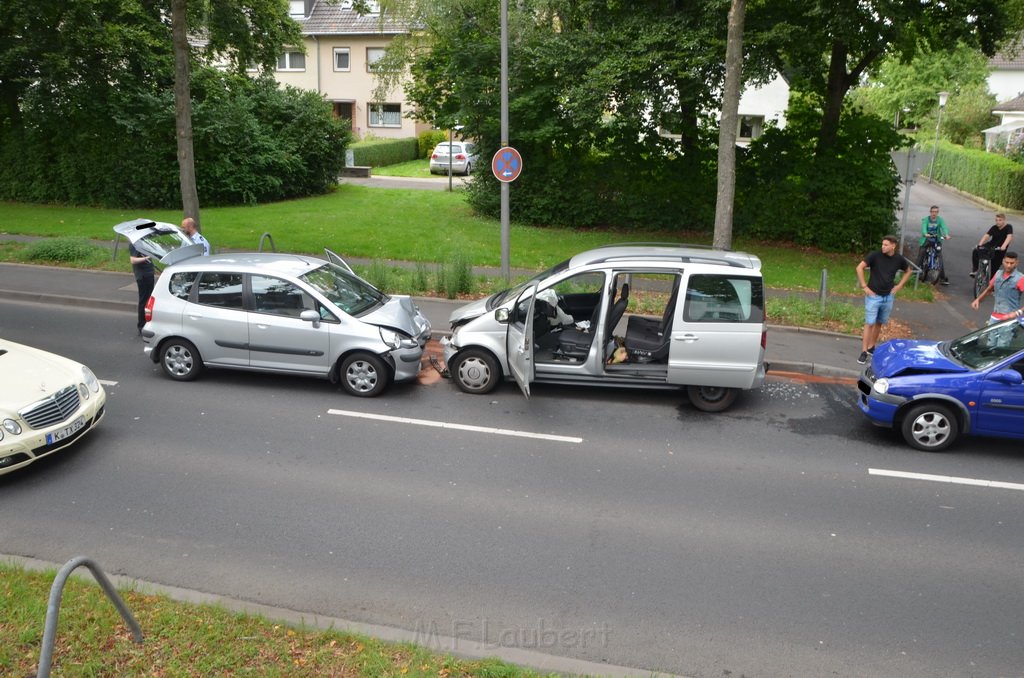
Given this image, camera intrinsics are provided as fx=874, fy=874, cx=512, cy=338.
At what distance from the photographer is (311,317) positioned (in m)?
10.3

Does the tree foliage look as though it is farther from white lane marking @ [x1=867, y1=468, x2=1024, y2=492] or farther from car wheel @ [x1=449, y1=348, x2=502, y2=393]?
white lane marking @ [x1=867, y1=468, x2=1024, y2=492]

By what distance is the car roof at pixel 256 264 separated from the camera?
35.5ft

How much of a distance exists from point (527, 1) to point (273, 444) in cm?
1800

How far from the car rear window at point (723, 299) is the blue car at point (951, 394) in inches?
60.4

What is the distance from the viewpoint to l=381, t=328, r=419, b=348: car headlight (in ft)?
34.3

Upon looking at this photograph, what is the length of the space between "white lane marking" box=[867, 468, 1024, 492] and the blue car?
700 millimetres

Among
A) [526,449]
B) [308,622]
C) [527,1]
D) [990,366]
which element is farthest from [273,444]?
[527,1]

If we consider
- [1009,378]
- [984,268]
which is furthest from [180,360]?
[984,268]

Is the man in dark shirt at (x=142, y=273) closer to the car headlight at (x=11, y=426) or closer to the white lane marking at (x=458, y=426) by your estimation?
the white lane marking at (x=458, y=426)

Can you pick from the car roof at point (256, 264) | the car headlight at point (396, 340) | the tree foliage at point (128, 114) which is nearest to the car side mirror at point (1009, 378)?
the car headlight at point (396, 340)

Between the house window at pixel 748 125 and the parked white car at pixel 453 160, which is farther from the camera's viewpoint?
the house window at pixel 748 125

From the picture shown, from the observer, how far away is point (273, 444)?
904cm

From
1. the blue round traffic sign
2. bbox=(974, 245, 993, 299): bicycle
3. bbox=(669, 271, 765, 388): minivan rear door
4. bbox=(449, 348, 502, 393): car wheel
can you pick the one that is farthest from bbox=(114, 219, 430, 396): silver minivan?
bbox=(974, 245, 993, 299): bicycle

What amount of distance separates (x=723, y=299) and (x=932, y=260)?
10876 mm
